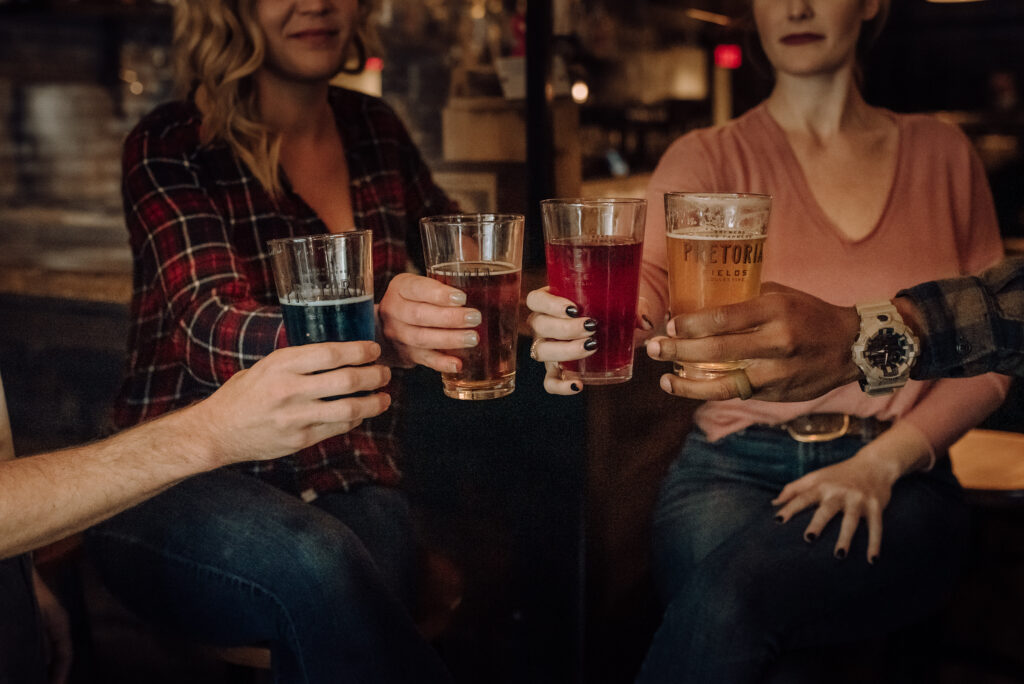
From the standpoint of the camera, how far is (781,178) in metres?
1.47

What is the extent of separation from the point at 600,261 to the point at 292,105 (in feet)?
3.11

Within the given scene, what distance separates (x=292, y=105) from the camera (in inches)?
66.2

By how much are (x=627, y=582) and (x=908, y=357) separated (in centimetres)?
62

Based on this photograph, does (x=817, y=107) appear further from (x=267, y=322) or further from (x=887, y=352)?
(x=267, y=322)

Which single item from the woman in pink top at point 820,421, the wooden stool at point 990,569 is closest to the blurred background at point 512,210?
the wooden stool at point 990,569

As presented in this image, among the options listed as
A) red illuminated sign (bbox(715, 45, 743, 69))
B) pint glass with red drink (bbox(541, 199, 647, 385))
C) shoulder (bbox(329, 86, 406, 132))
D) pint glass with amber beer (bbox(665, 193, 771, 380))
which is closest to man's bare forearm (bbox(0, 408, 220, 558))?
pint glass with red drink (bbox(541, 199, 647, 385))

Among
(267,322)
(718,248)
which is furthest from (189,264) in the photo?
(718,248)

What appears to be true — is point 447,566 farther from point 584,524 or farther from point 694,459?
point 694,459

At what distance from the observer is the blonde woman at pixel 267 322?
3.93 feet

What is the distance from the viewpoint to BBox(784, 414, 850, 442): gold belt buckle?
1.40 m

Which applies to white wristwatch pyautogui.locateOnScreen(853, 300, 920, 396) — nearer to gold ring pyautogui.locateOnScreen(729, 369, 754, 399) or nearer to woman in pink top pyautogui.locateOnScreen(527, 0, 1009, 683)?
gold ring pyautogui.locateOnScreen(729, 369, 754, 399)

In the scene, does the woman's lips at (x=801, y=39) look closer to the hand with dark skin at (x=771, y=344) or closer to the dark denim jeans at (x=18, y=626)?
the hand with dark skin at (x=771, y=344)

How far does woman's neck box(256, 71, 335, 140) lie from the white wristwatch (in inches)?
42.1

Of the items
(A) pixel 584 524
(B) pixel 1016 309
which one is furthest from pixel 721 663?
(B) pixel 1016 309
